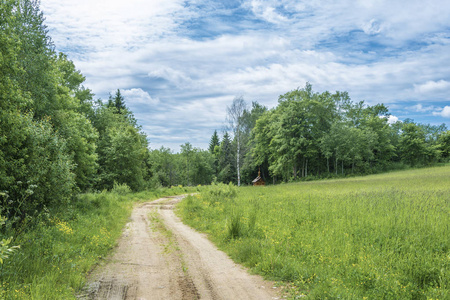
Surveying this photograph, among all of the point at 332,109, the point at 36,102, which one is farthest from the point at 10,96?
the point at 332,109

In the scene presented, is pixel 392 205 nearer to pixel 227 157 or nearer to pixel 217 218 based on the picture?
pixel 217 218

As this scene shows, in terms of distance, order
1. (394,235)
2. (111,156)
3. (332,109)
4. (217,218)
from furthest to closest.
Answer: (332,109), (111,156), (217,218), (394,235)

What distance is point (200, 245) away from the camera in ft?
32.1

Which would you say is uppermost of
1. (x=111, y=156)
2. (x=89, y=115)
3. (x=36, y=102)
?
(x=89, y=115)

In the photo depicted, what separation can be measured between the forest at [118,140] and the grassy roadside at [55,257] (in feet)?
3.50

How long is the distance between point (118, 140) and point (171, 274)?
28.8 m

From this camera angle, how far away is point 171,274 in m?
6.91

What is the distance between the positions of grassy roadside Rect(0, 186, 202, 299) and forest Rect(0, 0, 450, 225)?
107cm

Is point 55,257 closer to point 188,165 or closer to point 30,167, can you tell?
point 30,167

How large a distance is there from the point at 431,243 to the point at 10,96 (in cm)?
1403

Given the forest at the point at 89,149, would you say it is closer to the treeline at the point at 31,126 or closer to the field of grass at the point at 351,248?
the treeline at the point at 31,126

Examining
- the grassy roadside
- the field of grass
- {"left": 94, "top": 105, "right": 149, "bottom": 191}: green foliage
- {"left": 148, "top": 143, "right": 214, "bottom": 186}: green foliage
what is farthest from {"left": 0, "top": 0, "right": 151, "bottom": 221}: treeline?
{"left": 148, "top": 143, "right": 214, "bottom": 186}: green foliage

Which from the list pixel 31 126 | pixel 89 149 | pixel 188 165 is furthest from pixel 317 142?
pixel 31 126

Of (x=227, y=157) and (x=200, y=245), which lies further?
(x=227, y=157)
